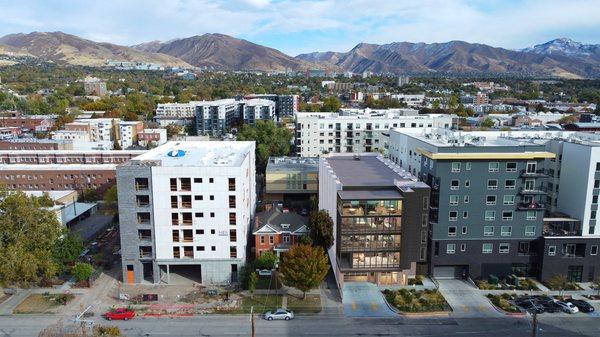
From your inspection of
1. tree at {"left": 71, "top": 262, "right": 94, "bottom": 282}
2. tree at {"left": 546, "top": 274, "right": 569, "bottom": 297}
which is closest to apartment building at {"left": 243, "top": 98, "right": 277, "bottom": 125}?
tree at {"left": 71, "top": 262, "right": 94, "bottom": 282}

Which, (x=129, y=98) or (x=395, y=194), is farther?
(x=129, y=98)

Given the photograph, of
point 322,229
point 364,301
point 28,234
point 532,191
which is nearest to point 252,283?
point 322,229

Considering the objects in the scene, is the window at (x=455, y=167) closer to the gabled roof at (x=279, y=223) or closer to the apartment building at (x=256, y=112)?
the gabled roof at (x=279, y=223)

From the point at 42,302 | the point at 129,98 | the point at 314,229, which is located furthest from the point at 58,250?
the point at 129,98

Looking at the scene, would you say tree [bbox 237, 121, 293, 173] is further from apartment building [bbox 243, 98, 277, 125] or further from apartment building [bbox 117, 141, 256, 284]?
apartment building [bbox 117, 141, 256, 284]

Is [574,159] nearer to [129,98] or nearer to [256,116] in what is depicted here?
[256,116]

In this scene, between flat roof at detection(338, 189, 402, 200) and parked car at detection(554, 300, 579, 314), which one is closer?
parked car at detection(554, 300, 579, 314)

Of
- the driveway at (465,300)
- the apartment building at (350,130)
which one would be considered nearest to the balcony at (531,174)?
the driveway at (465,300)
